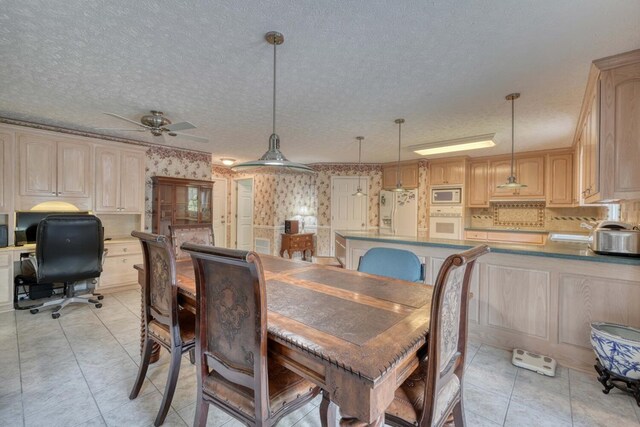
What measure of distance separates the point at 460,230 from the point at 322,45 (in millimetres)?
4466

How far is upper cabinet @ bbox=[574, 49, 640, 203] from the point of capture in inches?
73.7

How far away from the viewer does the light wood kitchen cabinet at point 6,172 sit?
10.9 ft

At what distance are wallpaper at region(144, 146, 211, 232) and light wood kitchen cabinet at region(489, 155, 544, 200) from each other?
5395 mm

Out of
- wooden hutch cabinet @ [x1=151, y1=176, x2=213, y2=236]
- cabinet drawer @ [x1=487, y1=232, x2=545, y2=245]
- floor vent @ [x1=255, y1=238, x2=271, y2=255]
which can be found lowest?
floor vent @ [x1=255, y1=238, x2=271, y2=255]

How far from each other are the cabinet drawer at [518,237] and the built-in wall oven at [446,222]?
0.57 m

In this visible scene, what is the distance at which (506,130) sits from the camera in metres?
3.66

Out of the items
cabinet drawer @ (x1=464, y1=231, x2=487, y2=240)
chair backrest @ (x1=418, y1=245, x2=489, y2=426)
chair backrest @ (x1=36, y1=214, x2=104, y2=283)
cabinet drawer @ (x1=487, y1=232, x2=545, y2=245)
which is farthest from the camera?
cabinet drawer @ (x1=464, y1=231, x2=487, y2=240)

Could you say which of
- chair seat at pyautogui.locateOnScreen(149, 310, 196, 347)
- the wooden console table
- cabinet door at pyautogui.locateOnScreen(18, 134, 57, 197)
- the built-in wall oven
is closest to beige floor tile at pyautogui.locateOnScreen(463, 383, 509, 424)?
chair seat at pyautogui.locateOnScreen(149, 310, 196, 347)

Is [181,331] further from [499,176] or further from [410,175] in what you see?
[499,176]

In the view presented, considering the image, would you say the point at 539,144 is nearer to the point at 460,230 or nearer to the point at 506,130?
the point at 506,130

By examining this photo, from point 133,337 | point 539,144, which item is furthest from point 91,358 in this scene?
point 539,144

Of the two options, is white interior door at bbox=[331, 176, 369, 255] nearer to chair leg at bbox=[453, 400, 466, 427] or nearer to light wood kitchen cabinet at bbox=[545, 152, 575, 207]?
light wood kitchen cabinet at bbox=[545, 152, 575, 207]

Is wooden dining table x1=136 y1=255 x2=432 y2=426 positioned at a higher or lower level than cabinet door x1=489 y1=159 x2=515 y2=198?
lower

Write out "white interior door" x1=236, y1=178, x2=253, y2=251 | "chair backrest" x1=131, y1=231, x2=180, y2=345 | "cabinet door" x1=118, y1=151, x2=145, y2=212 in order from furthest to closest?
"white interior door" x1=236, y1=178, x2=253, y2=251, "cabinet door" x1=118, y1=151, x2=145, y2=212, "chair backrest" x1=131, y1=231, x2=180, y2=345
